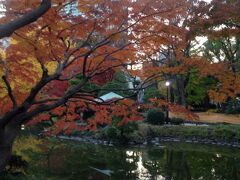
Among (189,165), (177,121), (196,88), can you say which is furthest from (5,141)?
(196,88)

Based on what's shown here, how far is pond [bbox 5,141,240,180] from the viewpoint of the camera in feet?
42.9

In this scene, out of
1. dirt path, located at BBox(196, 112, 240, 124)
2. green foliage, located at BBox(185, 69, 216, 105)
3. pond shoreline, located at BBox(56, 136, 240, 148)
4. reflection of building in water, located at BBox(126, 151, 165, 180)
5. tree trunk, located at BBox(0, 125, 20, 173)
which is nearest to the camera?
tree trunk, located at BBox(0, 125, 20, 173)

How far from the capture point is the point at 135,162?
1561 cm

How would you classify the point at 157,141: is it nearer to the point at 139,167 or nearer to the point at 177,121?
the point at 177,121

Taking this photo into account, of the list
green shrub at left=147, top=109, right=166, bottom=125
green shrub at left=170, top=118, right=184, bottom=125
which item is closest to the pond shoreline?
green shrub at left=147, top=109, right=166, bottom=125

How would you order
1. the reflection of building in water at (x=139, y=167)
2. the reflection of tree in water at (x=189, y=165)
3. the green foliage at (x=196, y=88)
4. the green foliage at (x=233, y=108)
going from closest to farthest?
the reflection of building in water at (x=139, y=167), the reflection of tree in water at (x=189, y=165), the green foliage at (x=196, y=88), the green foliage at (x=233, y=108)

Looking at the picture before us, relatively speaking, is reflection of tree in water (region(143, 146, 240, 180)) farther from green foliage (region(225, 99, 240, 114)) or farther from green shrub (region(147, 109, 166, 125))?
green foliage (region(225, 99, 240, 114))

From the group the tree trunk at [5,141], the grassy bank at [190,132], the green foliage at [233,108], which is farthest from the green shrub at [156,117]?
the tree trunk at [5,141]

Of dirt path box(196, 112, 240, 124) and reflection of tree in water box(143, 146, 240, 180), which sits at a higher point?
dirt path box(196, 112, 240, 124)

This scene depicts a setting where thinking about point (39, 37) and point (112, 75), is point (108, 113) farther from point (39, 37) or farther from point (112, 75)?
point (112, 75)

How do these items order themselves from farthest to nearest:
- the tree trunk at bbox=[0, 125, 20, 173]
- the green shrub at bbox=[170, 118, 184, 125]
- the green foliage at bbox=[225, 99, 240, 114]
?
the green foliage at bbox=[225, 99, 240, 114], the green shrub at bbox=[170, 118, 184, 125], the tree trunk at bbox=[0, 125, 20, 173]

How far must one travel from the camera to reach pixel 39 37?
27.1ft

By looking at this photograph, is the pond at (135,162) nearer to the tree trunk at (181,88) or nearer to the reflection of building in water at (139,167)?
the reflection of building in water at (139,167)

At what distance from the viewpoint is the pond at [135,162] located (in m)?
13.1
